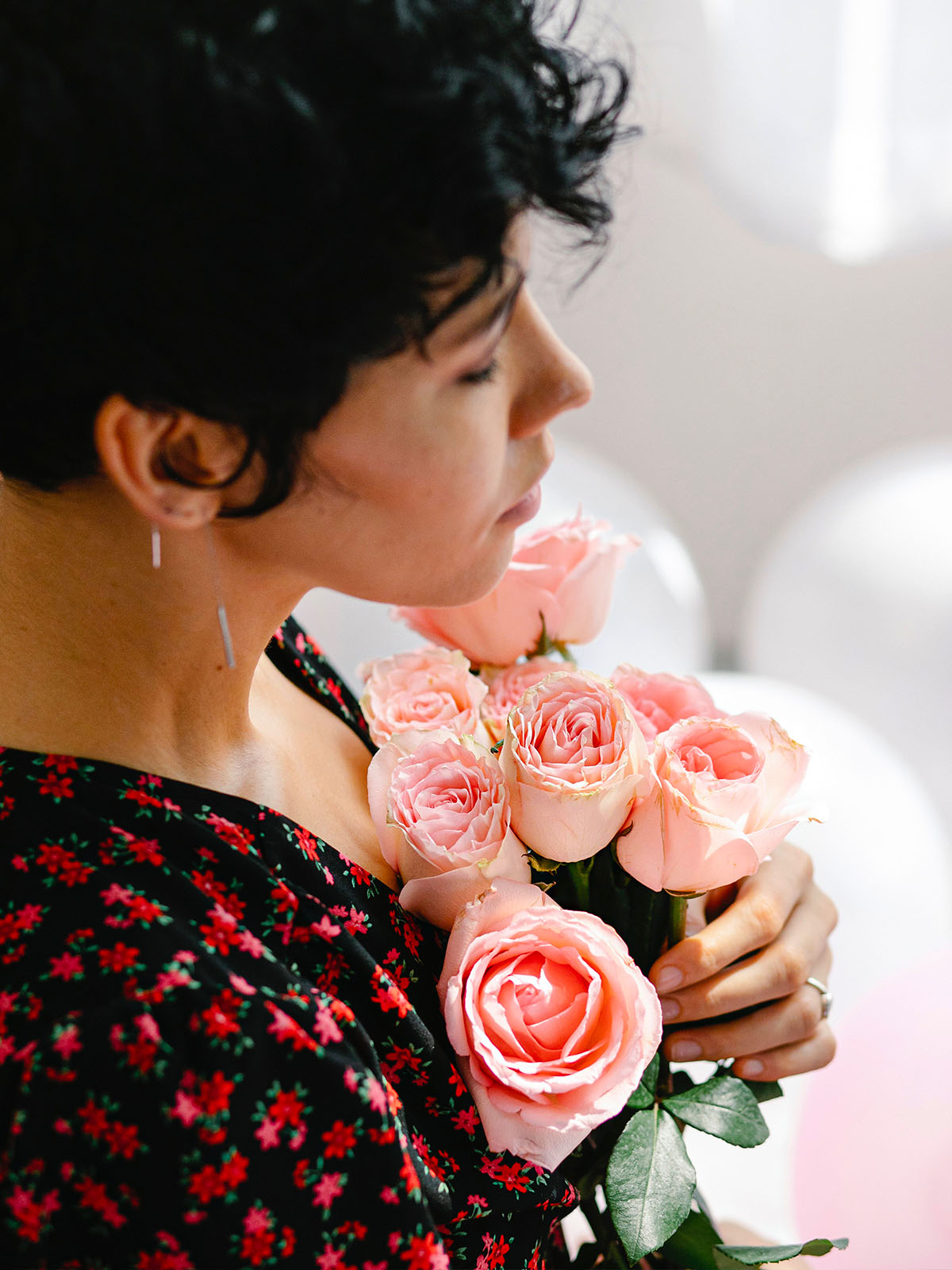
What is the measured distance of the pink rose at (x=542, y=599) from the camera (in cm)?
73

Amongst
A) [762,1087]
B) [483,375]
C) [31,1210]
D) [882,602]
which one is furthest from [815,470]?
[31,1210]

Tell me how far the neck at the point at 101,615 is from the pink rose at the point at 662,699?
0.24 metres

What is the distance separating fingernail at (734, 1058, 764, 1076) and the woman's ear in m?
0.49

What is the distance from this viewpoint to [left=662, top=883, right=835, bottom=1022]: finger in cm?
66

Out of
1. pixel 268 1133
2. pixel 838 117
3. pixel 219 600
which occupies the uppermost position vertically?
pixel 838 117

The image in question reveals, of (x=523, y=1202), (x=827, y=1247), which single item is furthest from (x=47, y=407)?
(x=827, y=1247)

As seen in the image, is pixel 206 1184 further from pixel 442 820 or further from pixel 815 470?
pixel 815 470

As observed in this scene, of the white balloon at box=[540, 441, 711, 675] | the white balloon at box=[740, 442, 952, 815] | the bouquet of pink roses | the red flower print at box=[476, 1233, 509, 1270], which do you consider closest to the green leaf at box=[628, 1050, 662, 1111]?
the bouquet of pink roses

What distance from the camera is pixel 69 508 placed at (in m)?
0.56

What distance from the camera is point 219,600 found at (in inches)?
23.2

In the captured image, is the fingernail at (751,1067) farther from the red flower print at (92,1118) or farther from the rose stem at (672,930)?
the red flower print at (92,1118)

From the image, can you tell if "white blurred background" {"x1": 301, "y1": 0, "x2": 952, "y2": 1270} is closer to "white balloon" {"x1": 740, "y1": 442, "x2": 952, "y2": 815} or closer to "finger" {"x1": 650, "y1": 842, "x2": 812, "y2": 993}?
"white balloon" {"x1": 740, "y1": 442, "x2": 952, "y2": 815}

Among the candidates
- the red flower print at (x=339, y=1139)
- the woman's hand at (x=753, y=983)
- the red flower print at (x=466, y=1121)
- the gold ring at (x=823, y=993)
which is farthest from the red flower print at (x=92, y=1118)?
the gold ring at (x=823, y=993)

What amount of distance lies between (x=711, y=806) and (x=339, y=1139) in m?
0.25
